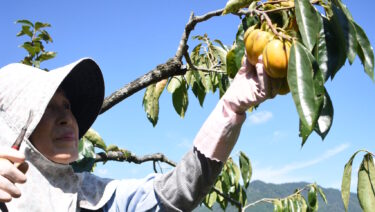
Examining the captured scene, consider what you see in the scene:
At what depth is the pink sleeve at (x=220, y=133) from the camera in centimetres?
134

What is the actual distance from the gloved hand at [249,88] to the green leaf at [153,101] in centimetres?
181

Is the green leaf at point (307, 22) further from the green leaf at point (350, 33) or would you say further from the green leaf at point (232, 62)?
the green leaf at point (232, 62)

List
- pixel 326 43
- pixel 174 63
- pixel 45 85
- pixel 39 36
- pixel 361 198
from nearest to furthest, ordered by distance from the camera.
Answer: pixel 326 43
pixel 45 85
pixel 361 198
pixel 174 63
pixel 39 36

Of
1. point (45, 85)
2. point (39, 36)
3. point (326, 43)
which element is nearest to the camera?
point (326, 43)

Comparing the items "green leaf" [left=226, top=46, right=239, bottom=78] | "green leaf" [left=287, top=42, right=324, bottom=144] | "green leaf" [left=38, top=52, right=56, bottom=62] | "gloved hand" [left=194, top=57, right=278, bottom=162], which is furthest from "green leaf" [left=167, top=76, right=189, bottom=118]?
"green leaf" [left=287, top=42, right=324, bottom=144]

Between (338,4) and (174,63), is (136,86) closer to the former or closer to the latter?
(174,63)

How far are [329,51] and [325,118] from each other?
0.17 metres

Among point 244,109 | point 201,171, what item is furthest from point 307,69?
point 201,171

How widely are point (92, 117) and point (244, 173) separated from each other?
2.17 meters

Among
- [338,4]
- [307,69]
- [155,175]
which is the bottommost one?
[155,175]

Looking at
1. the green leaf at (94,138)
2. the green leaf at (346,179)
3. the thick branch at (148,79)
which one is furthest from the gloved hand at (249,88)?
the green leaf at (94,138)

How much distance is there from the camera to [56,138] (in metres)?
1.53

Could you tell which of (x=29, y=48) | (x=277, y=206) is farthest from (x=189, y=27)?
(x=277, y=206)

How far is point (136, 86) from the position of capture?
2.37 metres
